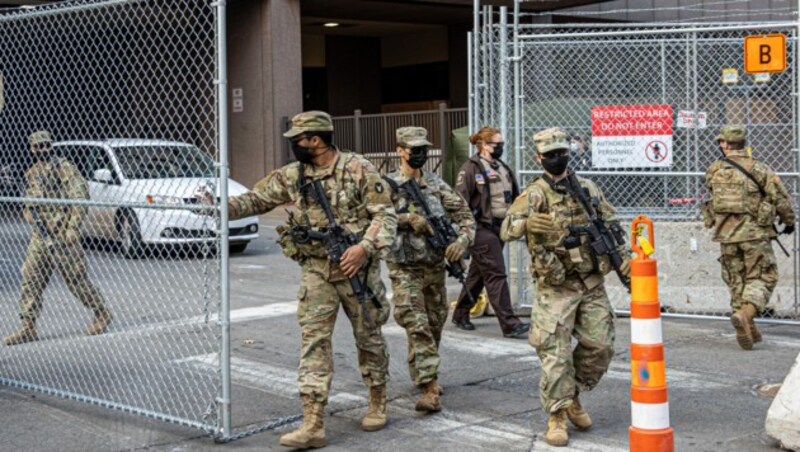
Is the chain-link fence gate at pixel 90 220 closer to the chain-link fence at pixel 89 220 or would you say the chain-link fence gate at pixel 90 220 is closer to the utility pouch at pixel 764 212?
the chain-link fence at pixel 89 220

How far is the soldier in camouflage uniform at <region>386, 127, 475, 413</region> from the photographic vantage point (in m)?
7.05

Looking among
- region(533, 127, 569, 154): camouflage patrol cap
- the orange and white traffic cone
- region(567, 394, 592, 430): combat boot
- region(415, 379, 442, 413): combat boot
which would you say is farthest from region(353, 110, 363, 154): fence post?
the orange and white traffic cone

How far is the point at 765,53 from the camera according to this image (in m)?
9.70

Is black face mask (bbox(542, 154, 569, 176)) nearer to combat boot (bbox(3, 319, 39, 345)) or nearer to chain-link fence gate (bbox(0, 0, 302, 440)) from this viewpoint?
chain-link fence gate (bbox(0, 0, 302, 440))

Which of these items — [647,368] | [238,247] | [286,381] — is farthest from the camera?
Result: [238,247]

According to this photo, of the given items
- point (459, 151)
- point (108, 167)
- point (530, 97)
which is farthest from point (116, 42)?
point (459, 151)

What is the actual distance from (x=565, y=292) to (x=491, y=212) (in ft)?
10.6

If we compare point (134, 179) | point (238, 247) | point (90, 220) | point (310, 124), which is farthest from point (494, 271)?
point (238, 247)

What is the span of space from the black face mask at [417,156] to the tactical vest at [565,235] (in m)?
1.18

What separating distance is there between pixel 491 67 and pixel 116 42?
3763 millimetres

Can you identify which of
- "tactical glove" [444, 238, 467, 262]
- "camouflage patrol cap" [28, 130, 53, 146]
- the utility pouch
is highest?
"camouflage patrol cap" [28, 130, 53, 146]

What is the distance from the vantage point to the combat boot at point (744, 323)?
29.0 ft

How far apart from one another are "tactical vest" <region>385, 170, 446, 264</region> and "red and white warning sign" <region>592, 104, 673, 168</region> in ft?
11.0

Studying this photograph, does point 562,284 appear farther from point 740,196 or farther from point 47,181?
point 47,181
